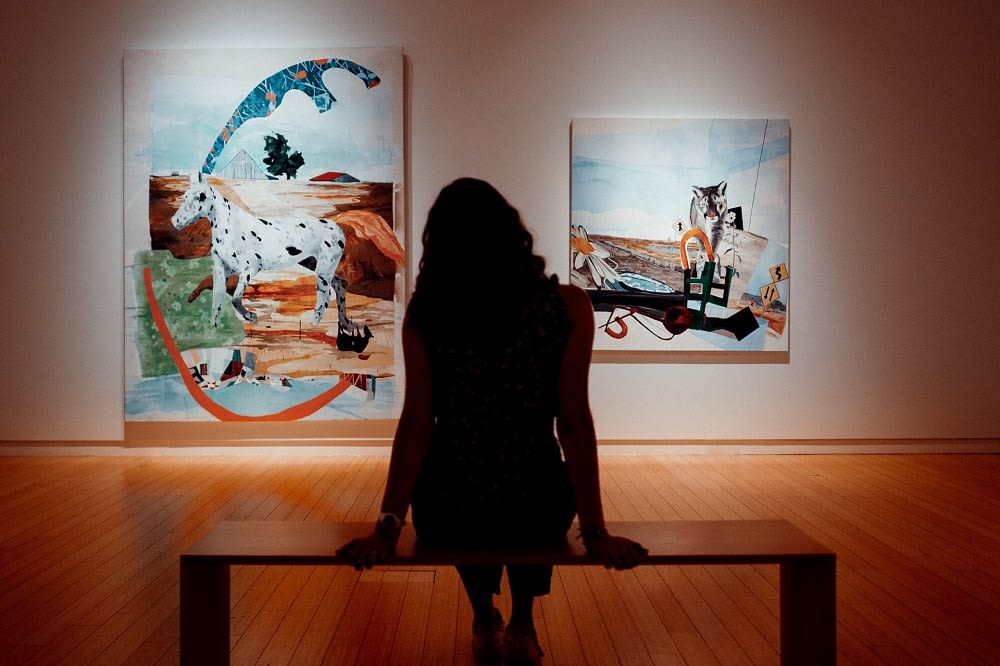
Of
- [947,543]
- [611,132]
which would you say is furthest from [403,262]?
[947,543]

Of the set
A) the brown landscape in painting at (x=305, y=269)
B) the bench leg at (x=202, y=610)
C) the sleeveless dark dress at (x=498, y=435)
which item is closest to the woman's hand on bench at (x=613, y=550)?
the sleeveless dark dress at (x=498, y=435)

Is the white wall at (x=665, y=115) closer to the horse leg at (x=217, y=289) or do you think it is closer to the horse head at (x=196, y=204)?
the horse head at (x=196, y=204)

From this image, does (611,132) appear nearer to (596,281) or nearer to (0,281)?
(596,281)

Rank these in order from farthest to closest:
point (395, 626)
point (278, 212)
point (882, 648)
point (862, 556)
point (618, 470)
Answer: point (278, 212) → point (618, 470) → point (862, 556) → point (395, 626) → point (882, 648)

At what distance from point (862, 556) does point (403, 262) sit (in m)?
4.08

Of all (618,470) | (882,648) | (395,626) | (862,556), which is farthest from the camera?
(618,470)

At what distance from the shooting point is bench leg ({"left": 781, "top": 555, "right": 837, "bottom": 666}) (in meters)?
2.22

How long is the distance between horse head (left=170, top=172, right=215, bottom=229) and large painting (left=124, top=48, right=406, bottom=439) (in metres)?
0.01

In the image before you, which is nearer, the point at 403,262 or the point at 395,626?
the point at 395,626

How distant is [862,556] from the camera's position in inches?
154

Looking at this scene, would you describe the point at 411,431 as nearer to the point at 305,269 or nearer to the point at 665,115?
the point at 305,269

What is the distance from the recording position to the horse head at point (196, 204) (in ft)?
21.8

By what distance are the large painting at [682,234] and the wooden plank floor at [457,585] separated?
1415 mm

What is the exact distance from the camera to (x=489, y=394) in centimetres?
228
